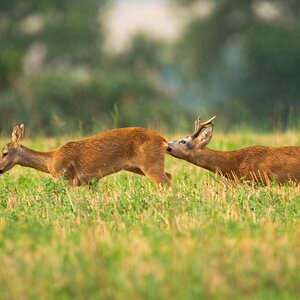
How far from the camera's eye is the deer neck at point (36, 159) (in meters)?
11.5

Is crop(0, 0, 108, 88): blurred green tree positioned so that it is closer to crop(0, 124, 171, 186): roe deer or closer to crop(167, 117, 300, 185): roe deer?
crop(0, 124, 171, 186): roe deer

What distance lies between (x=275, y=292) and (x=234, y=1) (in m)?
39.0

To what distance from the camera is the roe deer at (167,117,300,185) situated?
35.1ft

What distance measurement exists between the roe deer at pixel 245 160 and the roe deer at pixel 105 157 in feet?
1.20

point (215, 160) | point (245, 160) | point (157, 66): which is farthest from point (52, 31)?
point (245, 160)

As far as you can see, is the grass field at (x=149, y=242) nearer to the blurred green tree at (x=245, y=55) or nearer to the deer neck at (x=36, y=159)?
the deer neck at (x=36, y=159)

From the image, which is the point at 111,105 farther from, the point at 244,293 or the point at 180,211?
the point at 244,293

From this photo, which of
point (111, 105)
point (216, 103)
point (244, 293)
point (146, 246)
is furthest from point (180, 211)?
point (216, 103)

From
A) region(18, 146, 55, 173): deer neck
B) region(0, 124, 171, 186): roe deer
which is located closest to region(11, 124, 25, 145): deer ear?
region(0, 124, 171, 186): roe deer

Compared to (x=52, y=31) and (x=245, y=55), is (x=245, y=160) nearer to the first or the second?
(x=245, y=55)

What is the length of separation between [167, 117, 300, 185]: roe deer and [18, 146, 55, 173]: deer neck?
1617 mm

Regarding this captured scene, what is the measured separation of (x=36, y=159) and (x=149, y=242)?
16.5 ft

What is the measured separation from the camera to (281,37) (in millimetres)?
41438

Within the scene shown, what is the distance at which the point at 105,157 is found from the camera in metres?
11.1
